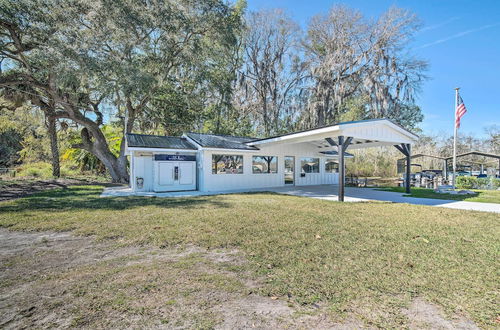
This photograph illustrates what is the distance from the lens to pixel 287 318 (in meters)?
2.19

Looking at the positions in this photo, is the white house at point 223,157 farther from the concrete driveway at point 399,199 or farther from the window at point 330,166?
the window at point 330,166

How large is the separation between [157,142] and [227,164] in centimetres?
376

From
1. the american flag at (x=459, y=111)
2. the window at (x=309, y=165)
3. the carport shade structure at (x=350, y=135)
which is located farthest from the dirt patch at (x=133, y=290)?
the window at (x=309, y=165)

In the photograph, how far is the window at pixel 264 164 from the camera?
47.6 feet

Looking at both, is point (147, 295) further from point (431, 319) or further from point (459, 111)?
point (459, 111)

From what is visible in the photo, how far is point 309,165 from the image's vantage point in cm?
1686

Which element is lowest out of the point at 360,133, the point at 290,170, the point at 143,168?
the point at 290,170

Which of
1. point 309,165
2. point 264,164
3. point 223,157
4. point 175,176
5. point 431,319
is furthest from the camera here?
point 309,165

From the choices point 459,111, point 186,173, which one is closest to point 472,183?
point 459,111

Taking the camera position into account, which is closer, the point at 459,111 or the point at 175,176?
the point at 459,111

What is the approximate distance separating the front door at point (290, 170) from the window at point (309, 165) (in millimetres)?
695

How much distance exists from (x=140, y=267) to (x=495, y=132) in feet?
146

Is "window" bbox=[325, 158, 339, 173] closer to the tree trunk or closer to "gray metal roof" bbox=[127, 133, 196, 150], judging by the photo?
"gray metal roof" bbox=[127, 133, 196, 150]

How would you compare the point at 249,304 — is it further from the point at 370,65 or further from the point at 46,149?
the point at 46,149
